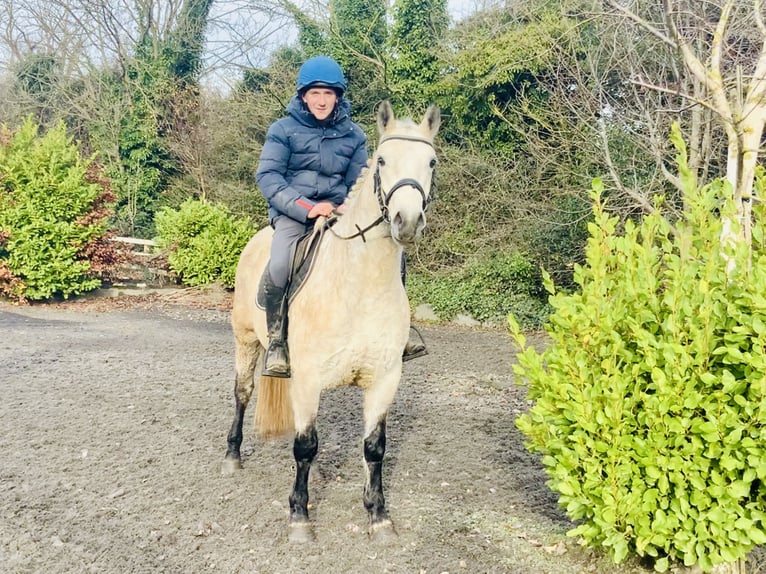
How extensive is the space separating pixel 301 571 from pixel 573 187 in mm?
10131

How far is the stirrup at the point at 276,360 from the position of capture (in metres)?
4.12

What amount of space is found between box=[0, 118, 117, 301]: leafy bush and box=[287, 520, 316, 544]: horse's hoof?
12.2 m

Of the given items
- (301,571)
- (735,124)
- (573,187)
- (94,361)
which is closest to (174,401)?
(94,361)

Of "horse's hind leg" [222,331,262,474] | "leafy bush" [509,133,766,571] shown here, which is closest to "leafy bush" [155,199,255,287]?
"horse's hind leg" [222,331,262,474]

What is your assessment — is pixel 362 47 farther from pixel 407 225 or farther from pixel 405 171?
pixel 407 225

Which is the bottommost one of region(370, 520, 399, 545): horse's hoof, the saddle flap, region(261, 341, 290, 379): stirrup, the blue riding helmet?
region(370, 520, 399, 545): horse's hoof

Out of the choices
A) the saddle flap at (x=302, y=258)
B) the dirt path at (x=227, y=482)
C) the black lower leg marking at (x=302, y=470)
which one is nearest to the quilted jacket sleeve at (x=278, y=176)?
the saddle flap at (x=302, y=258)

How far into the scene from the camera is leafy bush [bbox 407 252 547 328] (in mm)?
12727

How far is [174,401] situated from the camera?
704 cm

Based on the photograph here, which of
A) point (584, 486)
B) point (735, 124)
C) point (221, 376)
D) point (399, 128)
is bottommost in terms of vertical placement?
point (221, 376)

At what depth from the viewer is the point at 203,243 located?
15453 mm

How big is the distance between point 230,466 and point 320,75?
307cm

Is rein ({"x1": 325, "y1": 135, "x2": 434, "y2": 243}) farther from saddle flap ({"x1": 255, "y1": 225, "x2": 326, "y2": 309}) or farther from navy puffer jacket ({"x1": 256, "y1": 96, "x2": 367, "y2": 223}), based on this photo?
navy puffer jacket ({"x1": 256, "y1": 96, "x2": 367, "y2": 223})

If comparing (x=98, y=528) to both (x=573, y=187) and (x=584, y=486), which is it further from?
(x=573, y=187)
